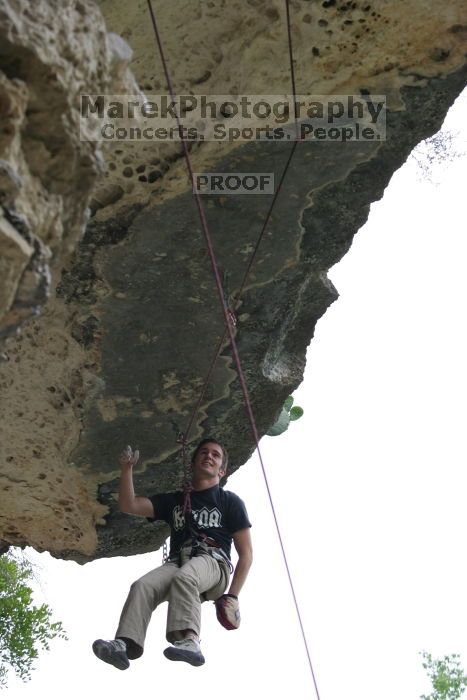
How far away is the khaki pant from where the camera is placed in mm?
4867

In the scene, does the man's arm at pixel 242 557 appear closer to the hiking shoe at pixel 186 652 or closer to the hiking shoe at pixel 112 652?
the hiking shoe at pixel 186 652

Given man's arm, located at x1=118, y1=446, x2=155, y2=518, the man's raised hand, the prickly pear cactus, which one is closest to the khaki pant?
man's arm, located at x1=118, y1=446, x2=155, y2=518

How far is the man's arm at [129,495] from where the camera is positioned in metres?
5.59

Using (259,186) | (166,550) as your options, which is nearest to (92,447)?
(166,550)

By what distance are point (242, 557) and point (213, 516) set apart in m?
0.25

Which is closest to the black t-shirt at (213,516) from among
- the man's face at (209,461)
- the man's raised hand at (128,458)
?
the man's face at (209,461)

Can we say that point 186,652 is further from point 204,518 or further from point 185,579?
point 204,518

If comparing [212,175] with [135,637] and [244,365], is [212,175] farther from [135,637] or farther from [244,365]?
[135,637]

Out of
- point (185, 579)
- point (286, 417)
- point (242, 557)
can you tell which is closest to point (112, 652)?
point (185, 579)

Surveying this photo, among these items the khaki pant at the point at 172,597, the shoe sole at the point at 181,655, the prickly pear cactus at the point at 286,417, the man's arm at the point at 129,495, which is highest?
the prickly pear cactus at the point at 286,417

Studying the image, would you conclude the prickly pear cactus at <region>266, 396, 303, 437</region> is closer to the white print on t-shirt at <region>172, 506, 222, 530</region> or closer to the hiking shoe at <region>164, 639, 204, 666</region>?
the white print on t-shirt at <region>172, 506, 222, 530</region>

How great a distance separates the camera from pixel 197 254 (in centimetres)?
547

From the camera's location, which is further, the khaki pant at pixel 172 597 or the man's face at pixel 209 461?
the man's face at pixel 209 461

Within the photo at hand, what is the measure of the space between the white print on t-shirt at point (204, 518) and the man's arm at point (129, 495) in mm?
290
